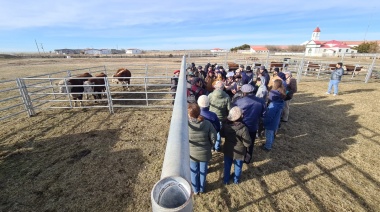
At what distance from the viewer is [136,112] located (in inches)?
278

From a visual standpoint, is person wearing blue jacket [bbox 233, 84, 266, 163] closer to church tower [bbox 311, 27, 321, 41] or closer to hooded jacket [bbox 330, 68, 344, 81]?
hooded jacket [bbox 330, 68, 344, 81]

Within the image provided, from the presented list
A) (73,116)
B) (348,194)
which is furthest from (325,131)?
(73,116)

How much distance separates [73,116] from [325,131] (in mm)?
8129

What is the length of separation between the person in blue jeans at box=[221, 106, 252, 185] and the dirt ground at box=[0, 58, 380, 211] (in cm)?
63

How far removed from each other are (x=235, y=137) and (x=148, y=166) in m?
2.02

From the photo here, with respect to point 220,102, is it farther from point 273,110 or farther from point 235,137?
point 273,110

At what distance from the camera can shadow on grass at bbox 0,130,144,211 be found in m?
3.14

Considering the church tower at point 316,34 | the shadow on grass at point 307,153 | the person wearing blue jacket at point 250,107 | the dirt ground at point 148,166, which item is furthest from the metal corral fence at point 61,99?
the church tower at point 316,34

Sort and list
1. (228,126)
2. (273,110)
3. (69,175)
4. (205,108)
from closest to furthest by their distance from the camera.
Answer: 1. (228,126)
2. (205,108)
3. (69,175)
4. (273,110)

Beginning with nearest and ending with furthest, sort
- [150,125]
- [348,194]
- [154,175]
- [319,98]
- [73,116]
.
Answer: [348,194], [154,175], [150,125], [73,116], [319,98]

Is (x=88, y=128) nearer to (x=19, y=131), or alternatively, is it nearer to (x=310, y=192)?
(x=19, y=131)

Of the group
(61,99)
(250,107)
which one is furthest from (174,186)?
(61,99)

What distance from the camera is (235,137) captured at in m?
3.12

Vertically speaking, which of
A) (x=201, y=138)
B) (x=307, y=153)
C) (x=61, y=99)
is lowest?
(x=307, y=153)
